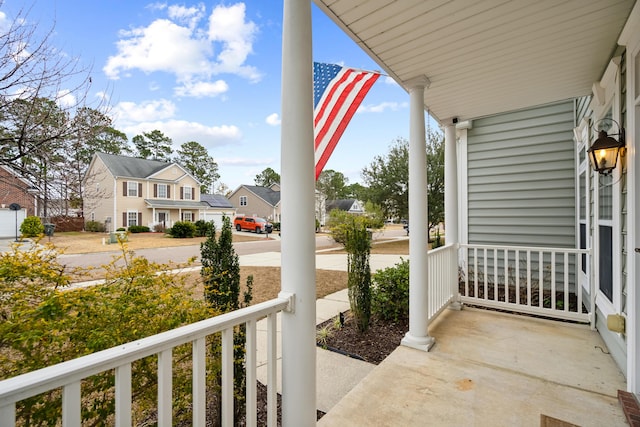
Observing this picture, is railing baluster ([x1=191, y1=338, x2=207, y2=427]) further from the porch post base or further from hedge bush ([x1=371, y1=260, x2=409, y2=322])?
hedge bush ([x1=371, y1=260, x2=409, y2=322])

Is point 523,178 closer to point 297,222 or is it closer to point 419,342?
point 419,342

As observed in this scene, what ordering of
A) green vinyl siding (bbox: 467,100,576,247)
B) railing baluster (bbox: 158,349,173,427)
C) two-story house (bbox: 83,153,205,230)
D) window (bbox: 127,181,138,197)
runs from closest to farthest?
railing baluster (bbox: 158,349,173,427) < green vinyl siding (bbox: 467,100,576,247) < two-story house (bbox: 83,153,205,230) < window (bbox: 127,181,138,197)

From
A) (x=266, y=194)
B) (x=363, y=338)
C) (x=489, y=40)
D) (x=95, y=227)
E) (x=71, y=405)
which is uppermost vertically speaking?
(x=266, y=194)

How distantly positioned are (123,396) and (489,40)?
3.05m

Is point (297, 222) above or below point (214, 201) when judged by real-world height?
below

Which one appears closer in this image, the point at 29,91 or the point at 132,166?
the point at 29,91

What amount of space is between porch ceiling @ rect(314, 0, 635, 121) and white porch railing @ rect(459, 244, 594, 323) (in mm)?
1993

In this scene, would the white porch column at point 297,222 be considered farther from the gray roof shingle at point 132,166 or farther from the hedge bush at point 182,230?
the gray roof shingle at point 132,166

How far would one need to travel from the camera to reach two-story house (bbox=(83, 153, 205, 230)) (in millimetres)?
17359

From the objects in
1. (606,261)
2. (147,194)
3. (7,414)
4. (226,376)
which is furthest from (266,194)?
(7,414)

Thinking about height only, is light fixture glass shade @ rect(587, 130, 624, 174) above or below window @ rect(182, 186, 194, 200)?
below

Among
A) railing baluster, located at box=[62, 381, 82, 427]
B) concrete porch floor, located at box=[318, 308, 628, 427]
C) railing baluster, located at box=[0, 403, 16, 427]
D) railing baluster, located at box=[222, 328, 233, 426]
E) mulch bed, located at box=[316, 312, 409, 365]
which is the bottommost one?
mulch bed, located at box=[316, 312, 409, 365]

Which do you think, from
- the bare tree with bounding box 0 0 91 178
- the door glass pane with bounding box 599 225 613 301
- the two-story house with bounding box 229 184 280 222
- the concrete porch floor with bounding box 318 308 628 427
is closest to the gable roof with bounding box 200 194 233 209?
the two-story house with bounding box 229 184 280 222

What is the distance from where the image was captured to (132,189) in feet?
60.1
